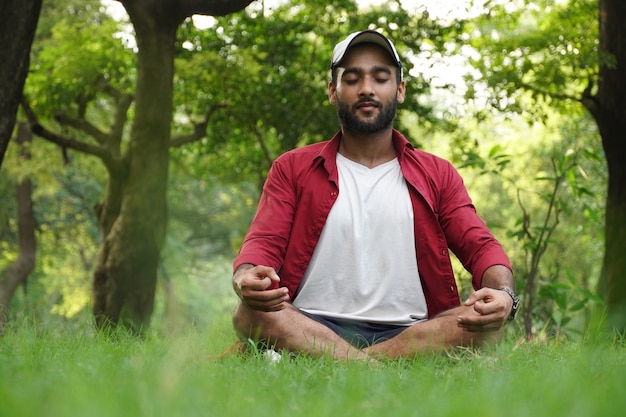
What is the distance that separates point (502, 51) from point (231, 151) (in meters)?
6.33

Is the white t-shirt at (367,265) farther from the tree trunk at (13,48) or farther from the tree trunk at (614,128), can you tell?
the tree trunk at (614,128)

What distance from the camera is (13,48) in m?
5.97

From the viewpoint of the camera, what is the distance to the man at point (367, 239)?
4.01m

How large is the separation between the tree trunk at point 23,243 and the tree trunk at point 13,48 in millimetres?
11737

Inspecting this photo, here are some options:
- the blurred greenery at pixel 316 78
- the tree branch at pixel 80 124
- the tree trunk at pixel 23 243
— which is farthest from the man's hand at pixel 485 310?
the tree trunk at pixel 23 243

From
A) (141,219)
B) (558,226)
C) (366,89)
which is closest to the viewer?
(366,89)

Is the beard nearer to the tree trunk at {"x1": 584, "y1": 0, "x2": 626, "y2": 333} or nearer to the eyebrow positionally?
the eyebrow

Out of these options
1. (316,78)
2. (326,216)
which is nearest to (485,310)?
(326,216)

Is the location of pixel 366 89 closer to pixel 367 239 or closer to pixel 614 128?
pixel 367 239

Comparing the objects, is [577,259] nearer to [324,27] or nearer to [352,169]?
[324,27]

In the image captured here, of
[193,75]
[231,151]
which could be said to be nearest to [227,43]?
[193,75]

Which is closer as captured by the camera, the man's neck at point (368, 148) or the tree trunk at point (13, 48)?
the man's neck at point (368, 148)

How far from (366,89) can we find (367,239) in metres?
0.86

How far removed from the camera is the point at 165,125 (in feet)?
32.2
